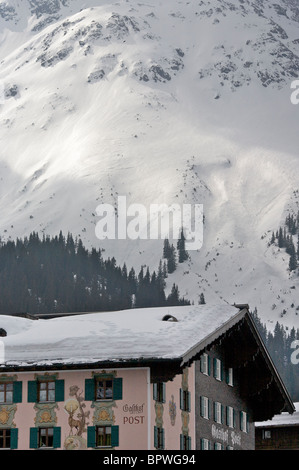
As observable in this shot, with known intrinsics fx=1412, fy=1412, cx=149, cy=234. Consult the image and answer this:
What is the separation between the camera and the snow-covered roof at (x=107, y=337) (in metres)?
68.6

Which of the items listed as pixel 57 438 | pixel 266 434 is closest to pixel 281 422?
pixel 266 434

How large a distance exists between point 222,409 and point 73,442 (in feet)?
50.9

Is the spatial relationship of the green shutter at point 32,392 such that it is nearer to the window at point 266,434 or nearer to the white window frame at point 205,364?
the white window frame at point 205,364

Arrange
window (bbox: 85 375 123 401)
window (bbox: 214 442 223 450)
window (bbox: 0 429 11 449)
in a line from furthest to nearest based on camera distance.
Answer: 1. window (bbox: 214 442 223 450)
2. window (bbox: 0 429 11 449)
3. window (bbox: 85 375 123 401)

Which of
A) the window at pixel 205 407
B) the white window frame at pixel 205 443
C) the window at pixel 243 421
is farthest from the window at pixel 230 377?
the white window frame at pixel 205 443

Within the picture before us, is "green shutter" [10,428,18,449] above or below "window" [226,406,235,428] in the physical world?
below

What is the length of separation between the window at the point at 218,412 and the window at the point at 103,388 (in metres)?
12.7

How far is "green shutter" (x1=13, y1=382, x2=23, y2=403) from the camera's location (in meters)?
70.3

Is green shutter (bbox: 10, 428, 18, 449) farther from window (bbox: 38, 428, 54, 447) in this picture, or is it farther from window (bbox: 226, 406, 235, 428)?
window (bbox: 226, 406, 235, 428)

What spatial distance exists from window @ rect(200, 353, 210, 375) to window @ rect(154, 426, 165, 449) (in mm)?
9237

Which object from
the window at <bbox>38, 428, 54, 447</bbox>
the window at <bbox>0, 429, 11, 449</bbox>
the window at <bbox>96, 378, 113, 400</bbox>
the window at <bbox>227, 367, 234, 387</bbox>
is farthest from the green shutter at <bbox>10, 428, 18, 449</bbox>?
the window at <bbox>227, 367, 234, 387</bbox>

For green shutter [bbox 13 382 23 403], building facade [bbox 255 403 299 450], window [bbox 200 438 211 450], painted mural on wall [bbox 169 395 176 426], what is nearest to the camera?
green shutter [bbox 13 382 23 403]
